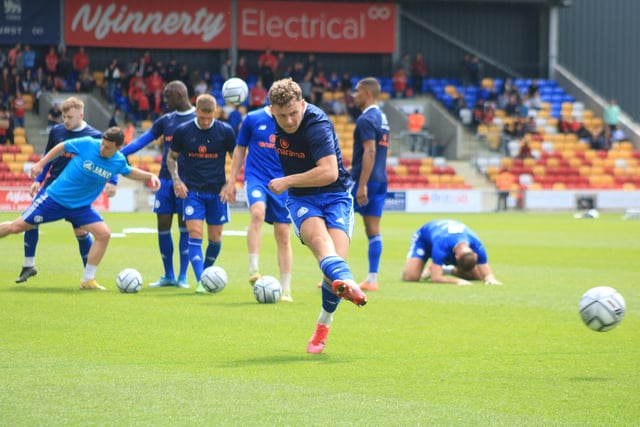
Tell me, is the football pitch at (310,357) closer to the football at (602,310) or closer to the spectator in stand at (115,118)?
the football at (602,310)

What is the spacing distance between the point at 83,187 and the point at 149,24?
31704 mm

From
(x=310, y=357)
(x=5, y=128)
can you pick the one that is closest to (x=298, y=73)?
(x=5, y=128)

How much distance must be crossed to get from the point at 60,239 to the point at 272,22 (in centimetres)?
2530

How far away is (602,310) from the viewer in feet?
25.2

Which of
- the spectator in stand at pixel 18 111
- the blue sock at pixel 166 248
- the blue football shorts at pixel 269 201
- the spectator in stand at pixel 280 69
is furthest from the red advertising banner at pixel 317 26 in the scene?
the blue football shorts at pixel 269 201

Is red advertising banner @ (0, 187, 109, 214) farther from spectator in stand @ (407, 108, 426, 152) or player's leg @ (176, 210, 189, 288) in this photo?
player's leg @ (176, 210, 189, 288)

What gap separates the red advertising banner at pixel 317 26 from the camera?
43.6 m

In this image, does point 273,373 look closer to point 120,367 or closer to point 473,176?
point 120,367

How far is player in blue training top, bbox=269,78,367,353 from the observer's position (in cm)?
735

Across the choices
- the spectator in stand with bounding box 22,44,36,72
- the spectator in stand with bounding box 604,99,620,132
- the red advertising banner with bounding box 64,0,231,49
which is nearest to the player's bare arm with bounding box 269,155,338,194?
the spectator in stand with bounding box 22,44,36,72

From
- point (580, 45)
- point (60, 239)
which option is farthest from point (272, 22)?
point (60, 239)

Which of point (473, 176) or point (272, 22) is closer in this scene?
point (473, 176)

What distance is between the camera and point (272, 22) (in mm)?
43938

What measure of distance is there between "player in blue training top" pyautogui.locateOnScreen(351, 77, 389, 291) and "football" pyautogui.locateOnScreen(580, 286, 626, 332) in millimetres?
4856
